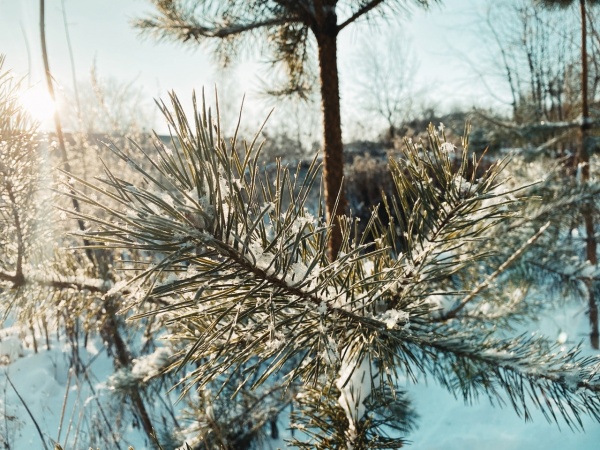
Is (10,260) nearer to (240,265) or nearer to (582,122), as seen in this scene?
(240,265)

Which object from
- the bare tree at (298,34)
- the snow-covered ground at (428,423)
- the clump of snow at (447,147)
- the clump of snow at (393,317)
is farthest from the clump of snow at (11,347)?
the clump of snow at (447,147)

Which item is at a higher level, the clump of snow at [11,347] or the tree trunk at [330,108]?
the tree trunk at [330,108]

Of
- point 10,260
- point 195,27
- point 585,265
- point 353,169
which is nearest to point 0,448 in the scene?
point 10,260

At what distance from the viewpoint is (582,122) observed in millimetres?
4145

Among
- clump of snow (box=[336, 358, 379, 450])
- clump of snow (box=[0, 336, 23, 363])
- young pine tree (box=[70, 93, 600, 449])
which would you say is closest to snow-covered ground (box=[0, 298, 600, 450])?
clump of snow (box=[0, 336, 23, 363])

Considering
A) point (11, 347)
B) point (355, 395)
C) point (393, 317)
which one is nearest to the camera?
point (393, 317)

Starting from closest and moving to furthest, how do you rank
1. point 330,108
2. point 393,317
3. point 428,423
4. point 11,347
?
point 393,317 < point 330,108 < point 428,423 < point 11,347

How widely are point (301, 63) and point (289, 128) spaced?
16539 millimetres

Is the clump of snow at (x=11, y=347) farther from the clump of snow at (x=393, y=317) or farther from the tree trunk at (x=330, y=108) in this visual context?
the clump of snow at (x=393, y=317)

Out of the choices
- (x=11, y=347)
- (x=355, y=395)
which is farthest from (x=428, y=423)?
(x=11, y=347)

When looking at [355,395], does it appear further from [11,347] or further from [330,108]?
[11,347]

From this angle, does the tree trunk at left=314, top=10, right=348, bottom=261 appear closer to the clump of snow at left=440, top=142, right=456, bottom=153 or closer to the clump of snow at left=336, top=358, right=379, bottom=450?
the clump of snow at left=336, top=358, right=379, bottom=450

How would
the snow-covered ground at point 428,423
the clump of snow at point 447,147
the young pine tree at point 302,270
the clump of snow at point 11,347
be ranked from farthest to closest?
1. the clump of snow at point 11,347
2. the snow-covered ground at point 428,423
3. the clump of snow at point 447,147
4. the young pine tree at point 302,270

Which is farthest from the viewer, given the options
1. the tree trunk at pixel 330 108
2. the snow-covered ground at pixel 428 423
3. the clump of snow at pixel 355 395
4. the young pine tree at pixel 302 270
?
the snow-covered ground at pixel 428 423
